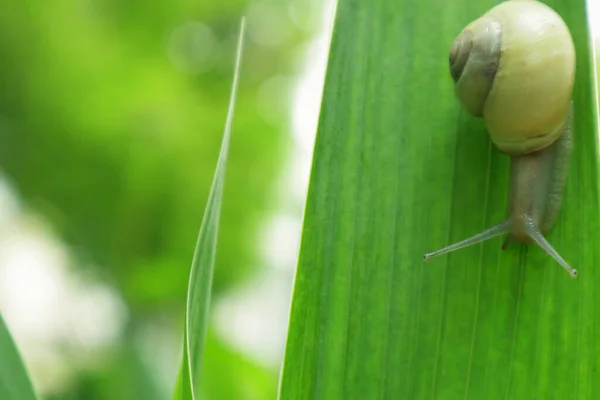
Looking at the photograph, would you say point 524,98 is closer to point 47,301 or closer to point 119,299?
point 119,299

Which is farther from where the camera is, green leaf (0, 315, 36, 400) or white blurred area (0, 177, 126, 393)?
white blurred area (0, 177, 126, 393)

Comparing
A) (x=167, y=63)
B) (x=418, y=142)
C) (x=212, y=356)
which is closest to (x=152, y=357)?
(x=212, y=356)

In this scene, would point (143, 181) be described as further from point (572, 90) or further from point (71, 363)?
point (572, 90)

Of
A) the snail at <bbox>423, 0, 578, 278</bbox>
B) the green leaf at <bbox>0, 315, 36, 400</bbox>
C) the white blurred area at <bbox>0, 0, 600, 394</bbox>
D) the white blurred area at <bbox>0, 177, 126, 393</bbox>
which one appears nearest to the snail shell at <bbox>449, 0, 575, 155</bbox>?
the snail at <bbox>423, 0, 578, 278</bbox>

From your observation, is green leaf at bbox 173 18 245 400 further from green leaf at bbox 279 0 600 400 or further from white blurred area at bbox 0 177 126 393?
white blurred area at bbox 0 177 126 393

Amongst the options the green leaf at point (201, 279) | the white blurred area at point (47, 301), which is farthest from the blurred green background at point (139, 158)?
the green leaf at point (201, 279)

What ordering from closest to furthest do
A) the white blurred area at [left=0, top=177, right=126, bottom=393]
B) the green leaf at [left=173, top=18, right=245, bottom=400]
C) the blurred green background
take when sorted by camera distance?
1. the green leaf at [left=173, top=18, right=245, bottom=400]
2. the white blurred area at [left=0, top=177, right=126, bottom=393]
3. the blurred green background

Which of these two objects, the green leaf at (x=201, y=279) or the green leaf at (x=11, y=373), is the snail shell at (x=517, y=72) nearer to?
the green leaf at (x=201, y=279)
